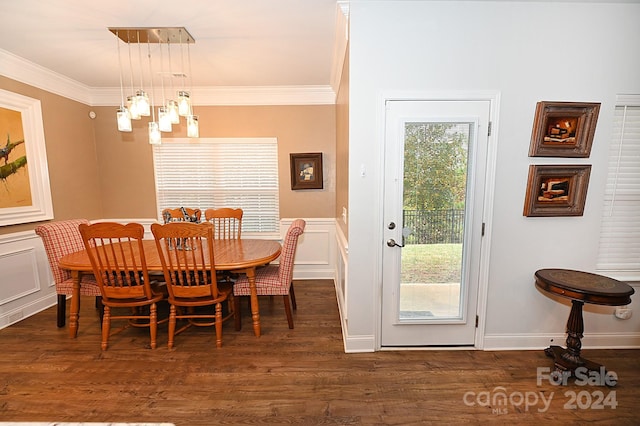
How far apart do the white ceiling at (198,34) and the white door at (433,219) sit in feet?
3.85

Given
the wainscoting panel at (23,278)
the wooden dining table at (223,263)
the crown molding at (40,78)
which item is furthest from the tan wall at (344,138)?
the crown molding at (40,78)

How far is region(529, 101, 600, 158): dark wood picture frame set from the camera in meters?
2.11

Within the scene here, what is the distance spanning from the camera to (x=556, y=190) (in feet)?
7.20

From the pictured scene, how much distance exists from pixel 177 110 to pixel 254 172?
154cm

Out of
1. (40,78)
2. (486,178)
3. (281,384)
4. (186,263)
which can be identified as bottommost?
(281,384)

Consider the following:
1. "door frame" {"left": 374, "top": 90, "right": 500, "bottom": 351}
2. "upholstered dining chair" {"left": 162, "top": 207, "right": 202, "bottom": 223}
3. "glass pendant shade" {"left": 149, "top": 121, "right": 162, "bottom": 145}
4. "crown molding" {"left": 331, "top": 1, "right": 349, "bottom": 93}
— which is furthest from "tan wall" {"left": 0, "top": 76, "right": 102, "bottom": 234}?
"door frame" {"left": 374, "top": 90, "right": 500, "bottom": 351}

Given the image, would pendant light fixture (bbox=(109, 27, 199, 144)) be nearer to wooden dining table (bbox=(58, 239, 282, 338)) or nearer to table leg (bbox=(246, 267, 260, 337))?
wooden dining table (bbox=(58, 239, 282, 338))

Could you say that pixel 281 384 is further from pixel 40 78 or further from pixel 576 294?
pixel 40 78

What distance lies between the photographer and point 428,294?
2.37 metres

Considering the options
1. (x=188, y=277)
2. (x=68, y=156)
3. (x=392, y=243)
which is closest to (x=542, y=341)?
(x=392, y=243)

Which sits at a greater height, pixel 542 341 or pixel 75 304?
pixel 75 304

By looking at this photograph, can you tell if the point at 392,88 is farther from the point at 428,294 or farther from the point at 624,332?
the point at 624,332

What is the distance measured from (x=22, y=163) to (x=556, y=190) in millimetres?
5209

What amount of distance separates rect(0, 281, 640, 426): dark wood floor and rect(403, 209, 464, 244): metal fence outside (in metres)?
0.96
